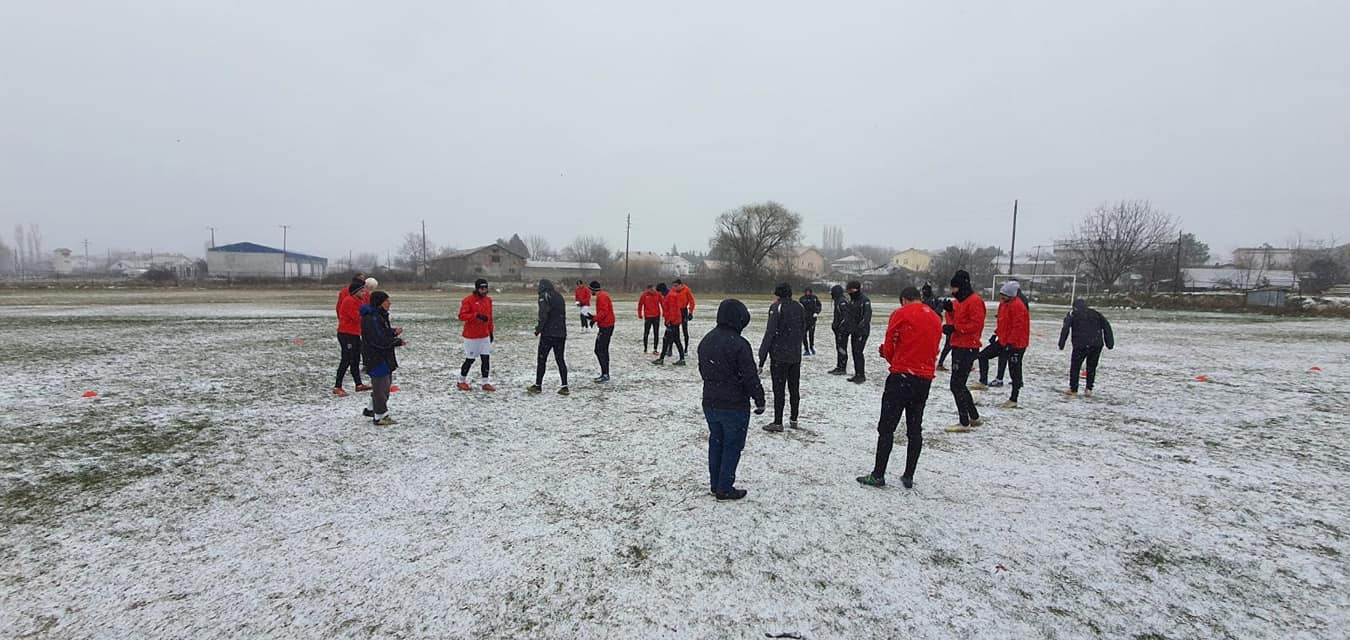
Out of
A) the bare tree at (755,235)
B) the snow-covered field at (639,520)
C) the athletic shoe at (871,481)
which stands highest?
the bare tree at (755,235)

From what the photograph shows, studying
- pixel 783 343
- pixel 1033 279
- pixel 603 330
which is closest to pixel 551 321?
pixel 603 330

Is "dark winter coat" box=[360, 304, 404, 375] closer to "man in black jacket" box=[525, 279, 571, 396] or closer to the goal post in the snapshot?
"man in black jacket" box=[525, 279, 571, 396]

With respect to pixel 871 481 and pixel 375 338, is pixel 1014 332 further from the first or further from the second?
pixel 375 338

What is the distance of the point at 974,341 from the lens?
25.0ft

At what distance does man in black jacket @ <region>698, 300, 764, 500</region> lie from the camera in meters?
4.77

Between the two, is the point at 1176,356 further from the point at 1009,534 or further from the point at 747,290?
the point at 747,290

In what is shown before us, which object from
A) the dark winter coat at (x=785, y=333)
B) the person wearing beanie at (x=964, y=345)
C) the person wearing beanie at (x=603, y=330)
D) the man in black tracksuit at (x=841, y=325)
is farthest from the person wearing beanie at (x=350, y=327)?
the person wearing beanie at (x=964, y=345)

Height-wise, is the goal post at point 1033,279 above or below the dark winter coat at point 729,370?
above

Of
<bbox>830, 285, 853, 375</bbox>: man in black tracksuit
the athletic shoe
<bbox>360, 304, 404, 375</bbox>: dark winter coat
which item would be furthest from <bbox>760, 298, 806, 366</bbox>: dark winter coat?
<bbox>360, 304, 404, 375</bbox>: dark winter coat

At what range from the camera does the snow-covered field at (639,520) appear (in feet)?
11.3

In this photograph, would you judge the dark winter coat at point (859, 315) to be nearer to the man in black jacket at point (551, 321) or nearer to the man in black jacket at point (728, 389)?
the man in black jacket at point (551, 321)

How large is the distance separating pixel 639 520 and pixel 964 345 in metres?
5.41

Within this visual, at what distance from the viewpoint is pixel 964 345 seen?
7566mm

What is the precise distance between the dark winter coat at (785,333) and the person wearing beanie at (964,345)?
2.24 m
